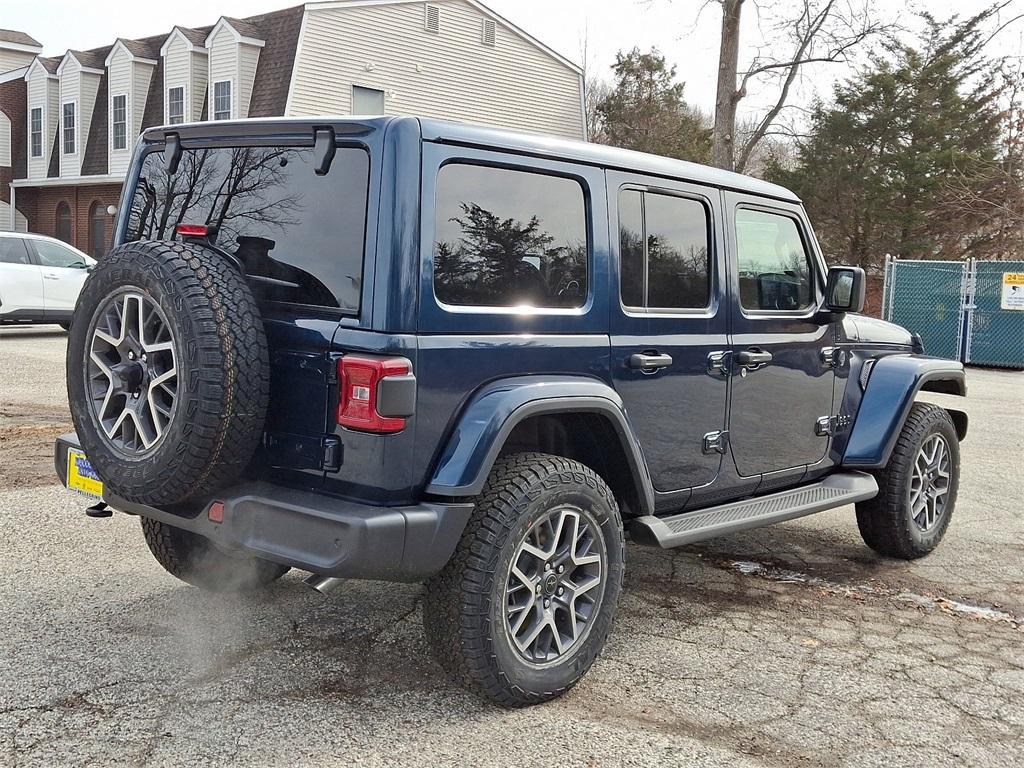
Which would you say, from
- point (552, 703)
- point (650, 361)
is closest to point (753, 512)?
point (650, 361)

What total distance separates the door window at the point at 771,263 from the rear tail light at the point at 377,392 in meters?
2.01

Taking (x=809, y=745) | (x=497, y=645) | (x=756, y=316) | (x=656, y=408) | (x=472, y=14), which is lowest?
(x=809, y=745)

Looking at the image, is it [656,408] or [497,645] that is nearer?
[497,645]

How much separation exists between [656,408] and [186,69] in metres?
25.9

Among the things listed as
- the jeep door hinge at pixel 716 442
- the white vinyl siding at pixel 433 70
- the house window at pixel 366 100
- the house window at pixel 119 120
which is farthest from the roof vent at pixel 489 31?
the jeep door hinge at pixel 716 442

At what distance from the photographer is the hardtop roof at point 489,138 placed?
3.33 m

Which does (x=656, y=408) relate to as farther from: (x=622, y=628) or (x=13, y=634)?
(x=13, y=634)

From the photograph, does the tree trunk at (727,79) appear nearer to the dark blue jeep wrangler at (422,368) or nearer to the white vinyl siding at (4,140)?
the dark blue jeep wrangler at (422,368)

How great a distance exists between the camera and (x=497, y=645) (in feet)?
11.0

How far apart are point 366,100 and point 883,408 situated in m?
22.9

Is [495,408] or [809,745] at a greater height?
[495,408]

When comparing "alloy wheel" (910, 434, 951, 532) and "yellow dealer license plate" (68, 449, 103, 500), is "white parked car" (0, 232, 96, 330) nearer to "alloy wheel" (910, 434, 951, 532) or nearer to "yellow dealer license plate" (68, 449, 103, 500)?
"yellow dealer license plate" (68, 449, 103, 500)

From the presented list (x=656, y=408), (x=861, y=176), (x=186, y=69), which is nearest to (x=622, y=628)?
(x=656, y=408)

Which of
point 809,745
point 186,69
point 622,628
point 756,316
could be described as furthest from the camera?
point 186,69
